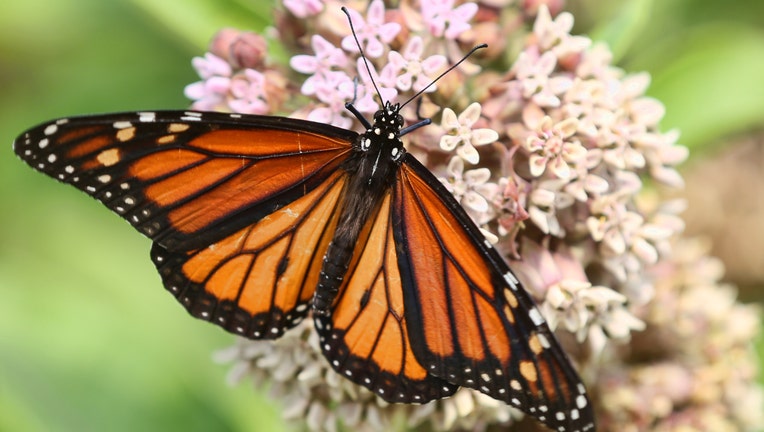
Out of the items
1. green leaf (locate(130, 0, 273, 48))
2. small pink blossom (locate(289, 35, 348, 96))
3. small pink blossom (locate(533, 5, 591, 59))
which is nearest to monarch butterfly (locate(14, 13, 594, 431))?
small pink blossom (locate(289, 35, 348, 96))

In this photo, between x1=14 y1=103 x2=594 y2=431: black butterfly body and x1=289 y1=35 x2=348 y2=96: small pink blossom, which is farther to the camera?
x1=289 y1=35 x2=348 y2=96: small pink blossom

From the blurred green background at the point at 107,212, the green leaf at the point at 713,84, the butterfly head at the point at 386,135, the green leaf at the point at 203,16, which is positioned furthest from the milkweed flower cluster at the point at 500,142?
the green leaf at the point at 713,84

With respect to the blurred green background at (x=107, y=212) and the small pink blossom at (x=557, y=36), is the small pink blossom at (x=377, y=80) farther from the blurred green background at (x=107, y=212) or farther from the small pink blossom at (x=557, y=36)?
the blurred green background at (x=107, y=212)

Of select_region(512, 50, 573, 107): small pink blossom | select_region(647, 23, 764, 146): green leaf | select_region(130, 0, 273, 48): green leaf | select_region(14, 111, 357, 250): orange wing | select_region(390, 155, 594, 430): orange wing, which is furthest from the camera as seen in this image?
select_region(647, 23, 764, 146): green leaf

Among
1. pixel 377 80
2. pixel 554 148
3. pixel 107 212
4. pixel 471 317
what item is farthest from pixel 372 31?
pixel 107 212

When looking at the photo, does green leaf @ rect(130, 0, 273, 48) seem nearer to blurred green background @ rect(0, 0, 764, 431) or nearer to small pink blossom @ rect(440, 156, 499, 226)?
blurred green background @ rect(0, 0, 764, 431)

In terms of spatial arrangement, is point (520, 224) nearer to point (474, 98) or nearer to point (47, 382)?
point (474, 98)
